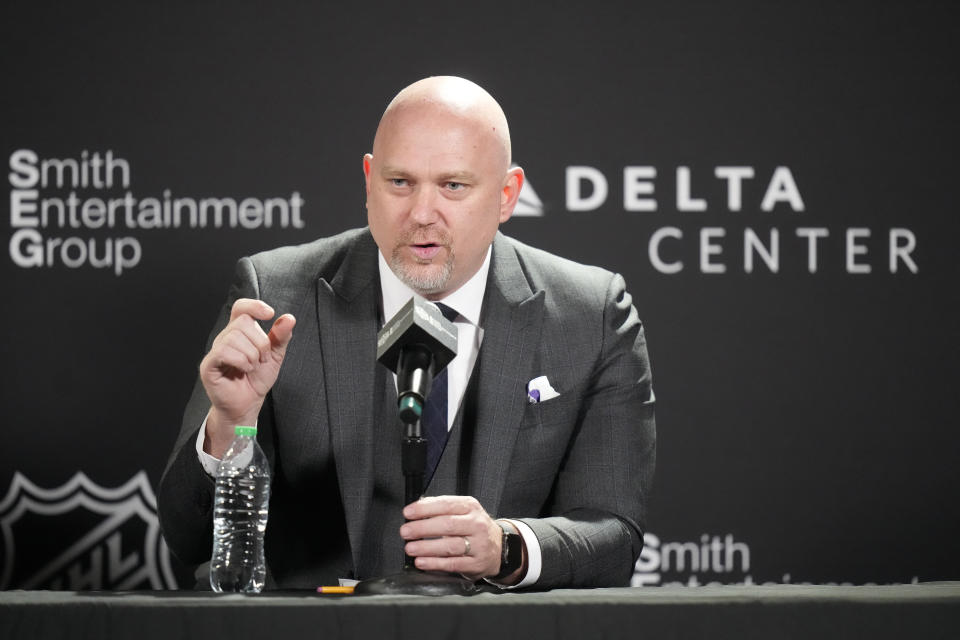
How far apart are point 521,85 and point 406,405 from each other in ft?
6.09

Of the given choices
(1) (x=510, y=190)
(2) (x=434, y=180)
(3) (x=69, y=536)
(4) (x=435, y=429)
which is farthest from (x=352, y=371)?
(3) (x=69, y=536)

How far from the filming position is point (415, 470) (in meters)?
1.56

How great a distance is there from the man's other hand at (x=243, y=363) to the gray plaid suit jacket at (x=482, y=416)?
0.31m

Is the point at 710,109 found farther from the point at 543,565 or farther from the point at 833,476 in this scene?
the point at 543,565

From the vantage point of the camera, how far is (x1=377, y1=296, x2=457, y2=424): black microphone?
1507mm

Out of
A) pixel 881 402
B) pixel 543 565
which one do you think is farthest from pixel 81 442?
pixel 881 402

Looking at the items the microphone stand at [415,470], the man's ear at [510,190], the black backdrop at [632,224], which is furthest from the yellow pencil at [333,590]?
the black backdrop at [632,224]

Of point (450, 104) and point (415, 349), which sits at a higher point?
point (450, 104)

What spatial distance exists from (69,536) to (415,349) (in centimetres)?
192

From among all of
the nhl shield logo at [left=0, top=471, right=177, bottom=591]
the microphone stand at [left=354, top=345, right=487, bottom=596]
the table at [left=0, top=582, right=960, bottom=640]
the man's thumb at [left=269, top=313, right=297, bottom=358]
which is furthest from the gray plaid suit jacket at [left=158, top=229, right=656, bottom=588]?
the nhl shield logo at [left=0, top=471, right=177, bottom=591]

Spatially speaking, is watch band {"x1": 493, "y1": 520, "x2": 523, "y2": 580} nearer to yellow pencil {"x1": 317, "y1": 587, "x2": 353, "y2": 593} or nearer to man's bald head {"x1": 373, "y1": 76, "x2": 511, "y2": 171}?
yellow pencil {"x1": 317, "y1": 587, "x2": 353, "y2": 593}

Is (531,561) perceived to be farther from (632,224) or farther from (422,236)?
(632,224)

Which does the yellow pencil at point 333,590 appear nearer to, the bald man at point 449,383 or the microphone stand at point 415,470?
the microphone stand at point 415,470

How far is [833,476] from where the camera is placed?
3.18 metres
